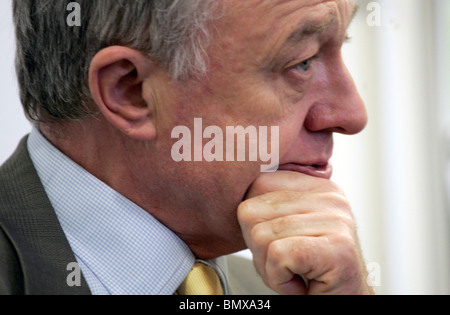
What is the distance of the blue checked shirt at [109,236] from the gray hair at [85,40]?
4.7 inches

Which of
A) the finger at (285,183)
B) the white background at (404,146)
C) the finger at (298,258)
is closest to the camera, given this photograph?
the finger at (298,258)

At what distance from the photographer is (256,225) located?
115 cm

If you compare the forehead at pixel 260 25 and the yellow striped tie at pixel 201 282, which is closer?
the forehead at pixel 260 25

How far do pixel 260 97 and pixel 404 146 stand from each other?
215cm

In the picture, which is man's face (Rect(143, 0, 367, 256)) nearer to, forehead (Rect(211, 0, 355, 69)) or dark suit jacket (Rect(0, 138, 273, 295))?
forehead (Rect(211, 0, 355, 69))

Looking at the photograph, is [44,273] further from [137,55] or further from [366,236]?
[366,236]

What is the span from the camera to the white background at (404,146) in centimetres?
314

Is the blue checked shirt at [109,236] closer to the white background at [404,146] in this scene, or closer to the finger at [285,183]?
the finger at [285,183]

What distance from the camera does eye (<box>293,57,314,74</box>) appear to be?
1215mm

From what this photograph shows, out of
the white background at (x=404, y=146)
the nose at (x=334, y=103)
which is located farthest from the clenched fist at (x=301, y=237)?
the white background at (x=404, y=146)

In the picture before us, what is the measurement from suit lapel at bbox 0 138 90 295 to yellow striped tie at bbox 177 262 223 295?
213 millimetres

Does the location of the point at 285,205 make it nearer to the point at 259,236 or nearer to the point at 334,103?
the point at 259,236

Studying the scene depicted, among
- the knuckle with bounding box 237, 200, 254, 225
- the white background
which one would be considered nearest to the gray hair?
the knuckle with bounding box 237, 200, 254, 225

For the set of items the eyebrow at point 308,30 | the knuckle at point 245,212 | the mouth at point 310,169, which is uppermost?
the eyebrow at point 308,30
